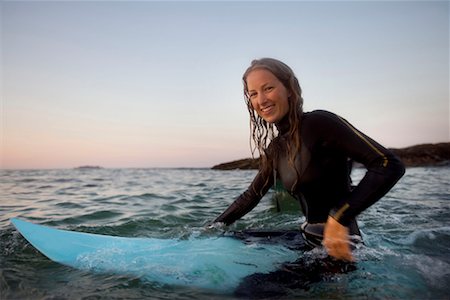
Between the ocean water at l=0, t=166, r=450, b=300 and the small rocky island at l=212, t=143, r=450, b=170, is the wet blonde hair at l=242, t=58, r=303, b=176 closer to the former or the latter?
the ocean water at l=0, t=166, r=450, b=300

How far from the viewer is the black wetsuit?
2.23 m

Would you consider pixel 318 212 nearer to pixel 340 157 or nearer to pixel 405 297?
pixel 340 157

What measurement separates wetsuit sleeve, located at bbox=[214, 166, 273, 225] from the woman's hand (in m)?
0.94

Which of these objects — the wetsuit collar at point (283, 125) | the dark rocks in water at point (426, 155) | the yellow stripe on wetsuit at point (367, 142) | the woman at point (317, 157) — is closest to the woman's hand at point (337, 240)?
the woman at point (317, 157)

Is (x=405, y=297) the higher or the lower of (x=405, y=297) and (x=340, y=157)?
the lower

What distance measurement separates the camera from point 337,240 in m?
2.35

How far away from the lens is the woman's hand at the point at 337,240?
7.59 feet

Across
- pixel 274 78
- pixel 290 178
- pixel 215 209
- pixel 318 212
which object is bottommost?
pixel 215 209

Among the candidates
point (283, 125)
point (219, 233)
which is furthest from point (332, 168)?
point (219, 233)

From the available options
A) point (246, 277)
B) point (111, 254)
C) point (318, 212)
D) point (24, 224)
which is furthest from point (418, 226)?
point (24, 224)

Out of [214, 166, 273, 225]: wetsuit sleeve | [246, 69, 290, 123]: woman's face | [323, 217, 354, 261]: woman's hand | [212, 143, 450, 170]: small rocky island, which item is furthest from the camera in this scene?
[212, 143, 450, 170]: small rocky island

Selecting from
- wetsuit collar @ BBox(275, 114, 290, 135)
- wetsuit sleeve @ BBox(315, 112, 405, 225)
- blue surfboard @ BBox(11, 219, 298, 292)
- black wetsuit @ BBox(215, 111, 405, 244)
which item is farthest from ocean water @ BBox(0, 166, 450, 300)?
wetsuit collar @ BBox(275, 114, 290, 135)

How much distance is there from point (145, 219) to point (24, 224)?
1958mm

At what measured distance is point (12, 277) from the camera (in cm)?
263
